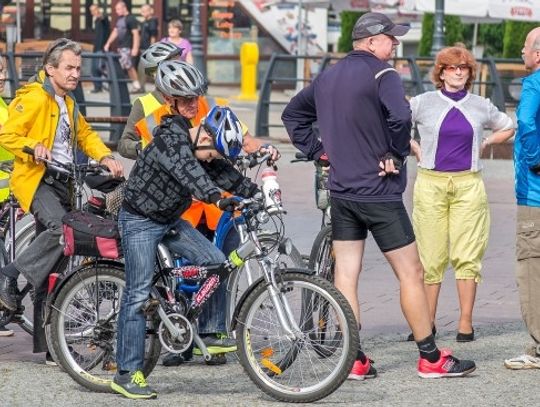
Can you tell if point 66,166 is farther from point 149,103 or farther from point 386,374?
point 386,374

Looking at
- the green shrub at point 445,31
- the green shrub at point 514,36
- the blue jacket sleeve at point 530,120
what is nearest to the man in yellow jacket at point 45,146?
the blue jacket sleeve at point 530,120

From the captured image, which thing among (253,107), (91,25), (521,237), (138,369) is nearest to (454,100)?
(521,237)

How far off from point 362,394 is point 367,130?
122cm

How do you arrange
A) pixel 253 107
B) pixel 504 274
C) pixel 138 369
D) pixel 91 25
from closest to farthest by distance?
pixel 138 369 < pixel 504 274 < pixel 253 107 < pixel 91 25

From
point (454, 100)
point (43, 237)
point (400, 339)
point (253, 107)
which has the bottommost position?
point (253, 107)

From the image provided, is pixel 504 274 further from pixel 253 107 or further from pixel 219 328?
pixel 253 107

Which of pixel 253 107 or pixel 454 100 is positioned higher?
pixel 454 100

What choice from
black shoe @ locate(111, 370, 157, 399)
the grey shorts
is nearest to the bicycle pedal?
black shoe @ locate(111, 370, 157, 399)

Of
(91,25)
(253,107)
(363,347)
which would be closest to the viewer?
(363,347)

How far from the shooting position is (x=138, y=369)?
284 inches

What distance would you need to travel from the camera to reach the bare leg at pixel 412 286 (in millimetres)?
7543

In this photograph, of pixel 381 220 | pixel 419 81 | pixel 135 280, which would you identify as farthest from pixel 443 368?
pixel 419 81

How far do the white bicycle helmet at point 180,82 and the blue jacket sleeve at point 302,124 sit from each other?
0.82 metres

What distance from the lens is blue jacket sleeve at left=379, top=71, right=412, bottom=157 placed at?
7387 millimetres
